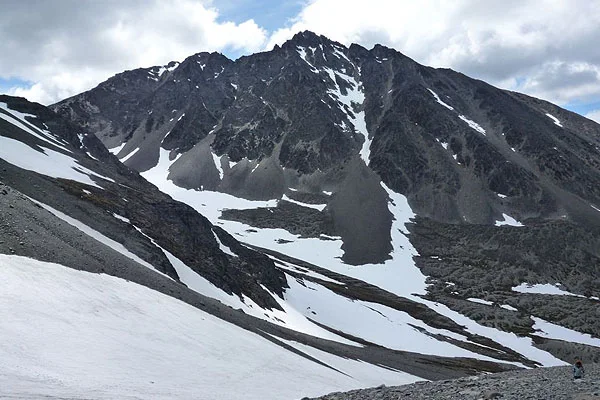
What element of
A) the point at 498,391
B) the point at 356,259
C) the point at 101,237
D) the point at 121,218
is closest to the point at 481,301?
the point at 356,259

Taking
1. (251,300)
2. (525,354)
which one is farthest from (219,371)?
(525,354)

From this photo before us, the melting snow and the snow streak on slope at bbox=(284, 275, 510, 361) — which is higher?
the melting snow

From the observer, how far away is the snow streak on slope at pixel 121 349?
16.6 meters

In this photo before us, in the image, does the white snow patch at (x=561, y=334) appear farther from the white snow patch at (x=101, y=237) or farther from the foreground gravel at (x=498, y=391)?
the foreground gravel at (x=498, y=391)

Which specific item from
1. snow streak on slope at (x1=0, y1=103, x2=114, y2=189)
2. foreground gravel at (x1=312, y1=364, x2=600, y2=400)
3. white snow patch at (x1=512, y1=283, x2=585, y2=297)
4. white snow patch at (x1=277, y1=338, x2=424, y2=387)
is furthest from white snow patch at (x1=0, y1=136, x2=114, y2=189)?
white snow patch at (x1=512, y1=283, x2=585, y2=297)

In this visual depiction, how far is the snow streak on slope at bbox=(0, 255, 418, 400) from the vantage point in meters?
16.6

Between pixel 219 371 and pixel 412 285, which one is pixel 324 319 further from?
pixel 412 285

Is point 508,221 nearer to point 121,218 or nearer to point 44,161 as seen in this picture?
point 121,218

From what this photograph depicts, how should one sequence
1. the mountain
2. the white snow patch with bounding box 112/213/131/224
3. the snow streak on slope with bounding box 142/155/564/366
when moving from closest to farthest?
the mountain → the white snow patch with bounding box 112/213/131/224 → the snow streak on slope with bounding box 142/155/564/366

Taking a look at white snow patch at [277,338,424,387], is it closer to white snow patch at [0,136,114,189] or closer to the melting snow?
white snow patch at [0,136,114,189]

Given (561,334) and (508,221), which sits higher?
(508,221)

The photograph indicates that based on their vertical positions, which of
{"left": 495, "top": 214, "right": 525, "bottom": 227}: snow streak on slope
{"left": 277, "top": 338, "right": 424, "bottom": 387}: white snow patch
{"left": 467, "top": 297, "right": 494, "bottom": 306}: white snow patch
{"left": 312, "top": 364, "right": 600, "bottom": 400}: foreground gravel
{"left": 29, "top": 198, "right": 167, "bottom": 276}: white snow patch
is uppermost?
{"left": 495, "top": 214, "right": 525, "bottom": 227}: snow streak on slope

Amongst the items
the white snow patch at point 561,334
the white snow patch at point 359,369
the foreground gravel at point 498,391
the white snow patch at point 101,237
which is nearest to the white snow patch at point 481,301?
the white snow patch at point 561,334

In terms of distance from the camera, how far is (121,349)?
21.3m
